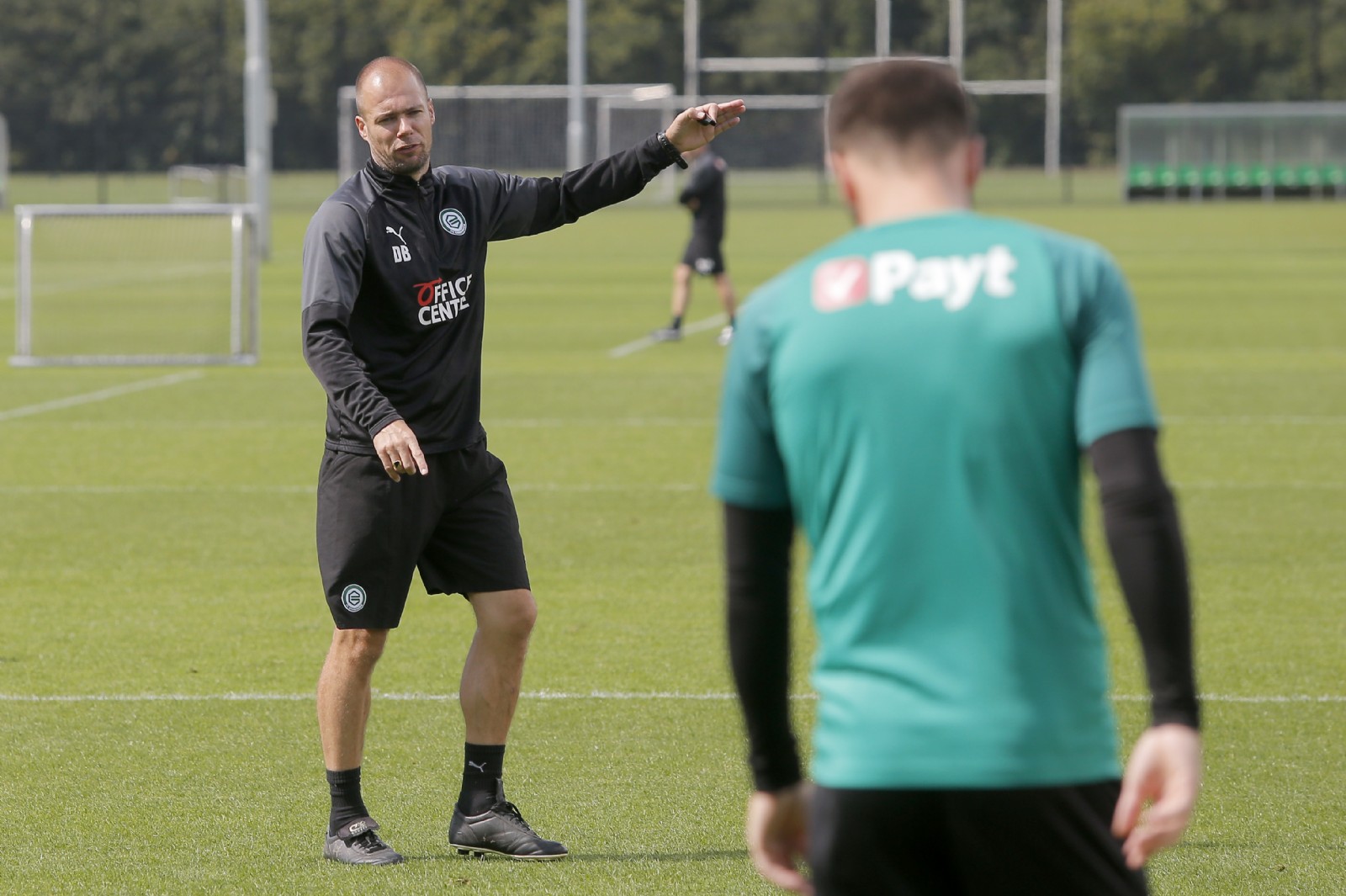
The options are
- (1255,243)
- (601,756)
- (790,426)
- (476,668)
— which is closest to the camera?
(790,426)

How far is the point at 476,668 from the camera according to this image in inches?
197

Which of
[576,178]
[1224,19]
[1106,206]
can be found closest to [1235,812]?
[576,178]

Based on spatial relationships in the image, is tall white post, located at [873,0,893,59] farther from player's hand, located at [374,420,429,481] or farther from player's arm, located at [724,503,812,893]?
player's arm, located at [724,503,812,893]

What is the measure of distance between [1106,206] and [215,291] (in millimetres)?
34216

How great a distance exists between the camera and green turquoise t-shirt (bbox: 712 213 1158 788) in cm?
230

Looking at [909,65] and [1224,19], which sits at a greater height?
[1224,19]

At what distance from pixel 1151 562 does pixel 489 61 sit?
57.8 metres

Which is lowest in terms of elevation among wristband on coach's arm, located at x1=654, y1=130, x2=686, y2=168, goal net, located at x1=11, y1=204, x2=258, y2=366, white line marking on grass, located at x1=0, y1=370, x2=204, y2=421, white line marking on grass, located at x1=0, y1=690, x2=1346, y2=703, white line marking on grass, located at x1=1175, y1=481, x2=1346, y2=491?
white line marking on grass, located at x1=0, y1=690, x2=1346, y2=703

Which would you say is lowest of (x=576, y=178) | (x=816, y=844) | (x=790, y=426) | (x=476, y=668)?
(x=476, y=668)

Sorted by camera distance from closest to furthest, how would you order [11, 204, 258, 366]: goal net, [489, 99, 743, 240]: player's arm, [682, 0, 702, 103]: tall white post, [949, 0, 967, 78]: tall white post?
[489, 99, 743, 240]: player's arm
[11, 204, 258, 366]: goal net
[682, 0, 702, 103]: tall white post
[949, 0, 967, 78]: tall white post

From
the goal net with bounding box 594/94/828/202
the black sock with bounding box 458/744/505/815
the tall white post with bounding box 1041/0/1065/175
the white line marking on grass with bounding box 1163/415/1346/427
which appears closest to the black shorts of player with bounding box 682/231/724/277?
the white line marking on grass with bounding box 1163/415/1346/427

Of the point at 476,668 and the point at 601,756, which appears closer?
the point at 476,668

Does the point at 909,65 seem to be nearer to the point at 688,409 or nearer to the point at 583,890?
the point at 583,890

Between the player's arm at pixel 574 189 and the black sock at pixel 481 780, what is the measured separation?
1.32 metres
